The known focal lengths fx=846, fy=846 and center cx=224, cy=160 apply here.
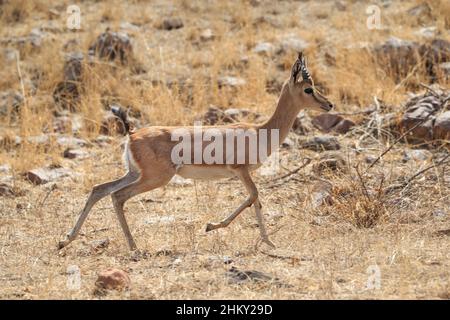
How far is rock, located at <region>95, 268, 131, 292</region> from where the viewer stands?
579cm

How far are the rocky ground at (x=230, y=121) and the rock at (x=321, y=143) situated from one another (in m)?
0.05

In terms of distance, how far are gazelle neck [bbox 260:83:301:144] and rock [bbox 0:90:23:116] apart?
549 centimetres

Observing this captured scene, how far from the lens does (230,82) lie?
12680 millimetres

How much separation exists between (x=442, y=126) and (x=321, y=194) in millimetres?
2485

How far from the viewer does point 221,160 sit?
7559mm

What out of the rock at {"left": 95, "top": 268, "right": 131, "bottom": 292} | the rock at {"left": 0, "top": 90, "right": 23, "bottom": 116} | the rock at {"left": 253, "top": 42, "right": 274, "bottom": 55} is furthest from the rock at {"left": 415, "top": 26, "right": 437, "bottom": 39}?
the rock at {"left": 95, "top": 268, "right": 131, "bottom": 292}

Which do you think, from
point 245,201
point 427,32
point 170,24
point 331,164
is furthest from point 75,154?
point 427,32

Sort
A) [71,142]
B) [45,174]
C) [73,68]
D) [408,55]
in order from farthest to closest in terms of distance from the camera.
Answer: [73,68] < [408,55] < [71,142] < [45,174]

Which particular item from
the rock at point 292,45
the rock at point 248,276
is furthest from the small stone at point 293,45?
the rock at point 248,276

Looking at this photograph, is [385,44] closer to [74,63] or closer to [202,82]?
[202,82]

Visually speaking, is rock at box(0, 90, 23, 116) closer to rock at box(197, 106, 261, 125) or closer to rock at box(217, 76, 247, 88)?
rock at box(197, 106, 261, 125)

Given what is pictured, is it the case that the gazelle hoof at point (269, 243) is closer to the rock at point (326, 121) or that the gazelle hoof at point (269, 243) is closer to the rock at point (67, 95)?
the rock at point (326, 121)

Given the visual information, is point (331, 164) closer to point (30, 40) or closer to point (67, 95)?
point (67, 95)
